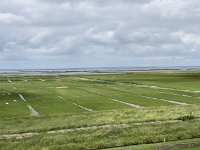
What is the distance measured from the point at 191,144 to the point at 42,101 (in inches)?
1649

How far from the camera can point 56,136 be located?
31906 mm

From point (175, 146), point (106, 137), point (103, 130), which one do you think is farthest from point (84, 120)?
point (175, 146)

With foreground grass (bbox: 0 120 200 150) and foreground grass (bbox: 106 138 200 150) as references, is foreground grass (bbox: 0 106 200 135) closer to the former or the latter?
foreground grass (bbox: 0 120 200 150)

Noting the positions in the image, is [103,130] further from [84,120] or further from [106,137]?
[84,120]

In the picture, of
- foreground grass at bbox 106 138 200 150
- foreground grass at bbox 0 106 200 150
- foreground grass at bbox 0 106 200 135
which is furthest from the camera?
foreground grass at bbox 0 106 200 135

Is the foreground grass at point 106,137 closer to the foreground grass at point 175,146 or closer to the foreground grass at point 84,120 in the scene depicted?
the foreground grass at point 175,146

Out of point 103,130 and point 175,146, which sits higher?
point 175,146

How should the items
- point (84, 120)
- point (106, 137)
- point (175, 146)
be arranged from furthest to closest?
point (84, 120) < point (106, 137) < point (175, 146)

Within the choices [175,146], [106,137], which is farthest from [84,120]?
[175,146]

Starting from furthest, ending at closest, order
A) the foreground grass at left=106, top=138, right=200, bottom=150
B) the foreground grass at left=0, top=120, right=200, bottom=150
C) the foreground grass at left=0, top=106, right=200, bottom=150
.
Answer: the foreground grass at left=0, top=106, right=200, bottom=150, the foreground grass at left=0, top=120, right=200, bottom=150, the foreground grass at left=106, top=138, right=200, bottom=150

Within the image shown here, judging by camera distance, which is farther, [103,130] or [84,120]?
[84,120]

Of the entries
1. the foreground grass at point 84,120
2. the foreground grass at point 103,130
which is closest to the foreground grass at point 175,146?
the foreground grass at point 103,130

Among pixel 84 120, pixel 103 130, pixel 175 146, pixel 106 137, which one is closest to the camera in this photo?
pixel 175 146

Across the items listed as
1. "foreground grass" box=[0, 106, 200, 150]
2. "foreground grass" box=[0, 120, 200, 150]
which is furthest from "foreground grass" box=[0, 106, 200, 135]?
"foreground grass" box=[0, 120, 200, 150]
